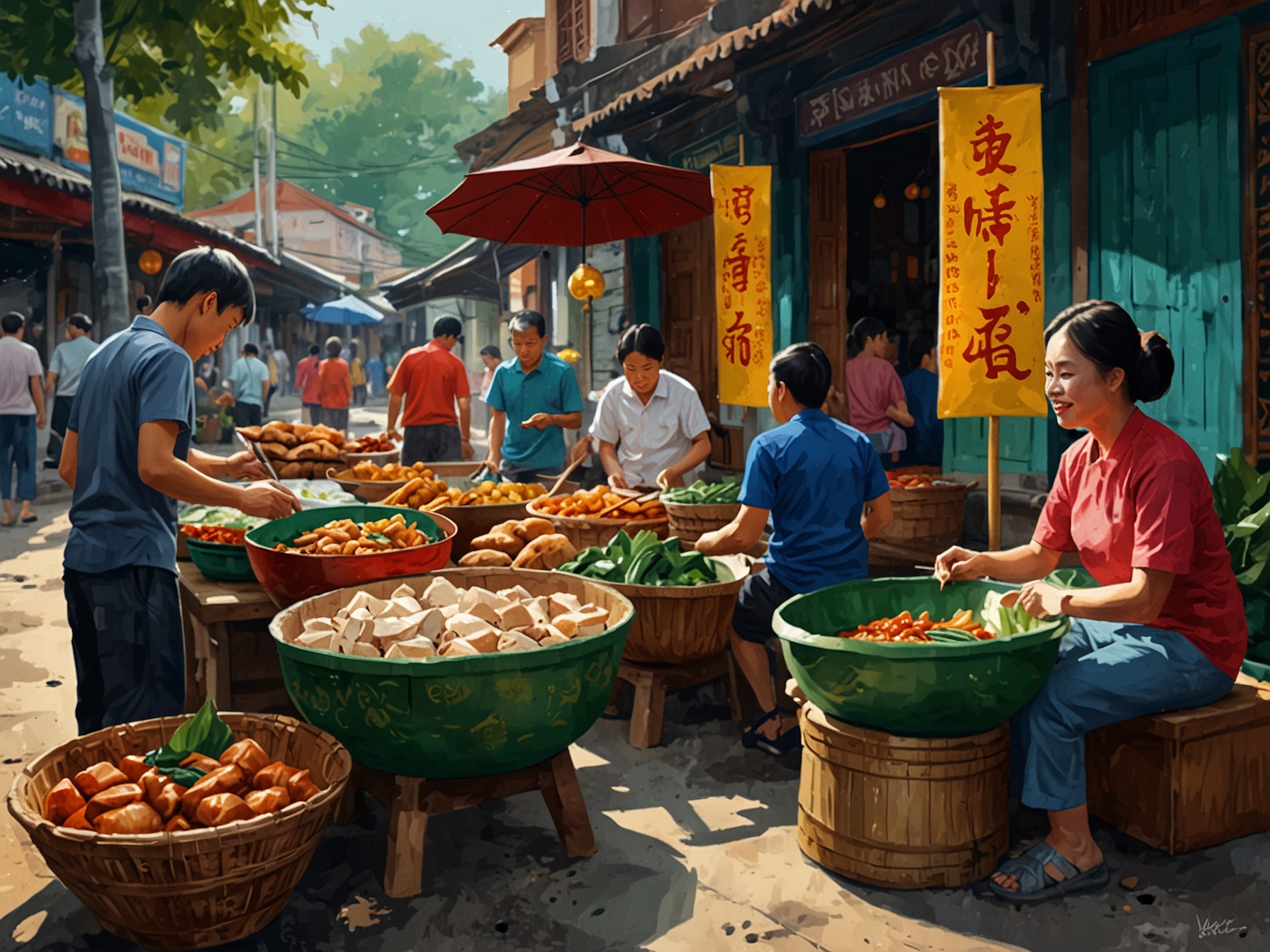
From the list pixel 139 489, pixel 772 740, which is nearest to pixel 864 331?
pixel 772 740

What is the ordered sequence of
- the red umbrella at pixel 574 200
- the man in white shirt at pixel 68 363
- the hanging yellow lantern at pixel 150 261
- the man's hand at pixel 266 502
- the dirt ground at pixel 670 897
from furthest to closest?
the hanging yellow lantern at pixel 150 261, the man in white shirt at pixel 68 363, the red umbrella at pixel 574 200, the man's hand at pixel 266 502, the dirt ground at pixel 670 897

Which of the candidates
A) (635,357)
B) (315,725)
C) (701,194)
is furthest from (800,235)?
(315,725)

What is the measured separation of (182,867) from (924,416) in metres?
7.24

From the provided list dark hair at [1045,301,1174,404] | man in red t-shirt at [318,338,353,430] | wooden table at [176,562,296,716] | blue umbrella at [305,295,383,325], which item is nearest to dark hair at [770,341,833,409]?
dark hair at [1045,301,1174,404]

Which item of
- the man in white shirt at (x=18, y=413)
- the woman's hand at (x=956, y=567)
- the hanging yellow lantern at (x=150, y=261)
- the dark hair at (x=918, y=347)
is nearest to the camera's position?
the woman's hand at (x=956, y=567)

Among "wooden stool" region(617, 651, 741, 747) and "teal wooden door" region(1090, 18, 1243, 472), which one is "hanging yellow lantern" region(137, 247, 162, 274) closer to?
"wooden stool" region(617, 651, 741, 747)

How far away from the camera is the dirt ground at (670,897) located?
3.18 metres

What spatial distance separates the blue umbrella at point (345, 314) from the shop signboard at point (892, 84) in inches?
806

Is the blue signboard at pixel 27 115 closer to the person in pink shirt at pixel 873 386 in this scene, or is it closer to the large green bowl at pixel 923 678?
the person in pink shirt at pixel 873 386

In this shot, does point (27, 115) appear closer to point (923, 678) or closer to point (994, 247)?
point (994, 247)

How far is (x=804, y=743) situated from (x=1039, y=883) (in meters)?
0.87

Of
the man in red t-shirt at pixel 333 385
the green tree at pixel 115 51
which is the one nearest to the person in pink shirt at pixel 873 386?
the green tree at pixel 115 51

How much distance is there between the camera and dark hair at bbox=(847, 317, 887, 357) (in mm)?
8211

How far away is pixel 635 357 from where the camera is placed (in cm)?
630
